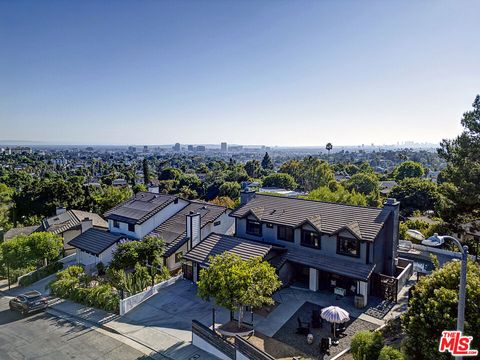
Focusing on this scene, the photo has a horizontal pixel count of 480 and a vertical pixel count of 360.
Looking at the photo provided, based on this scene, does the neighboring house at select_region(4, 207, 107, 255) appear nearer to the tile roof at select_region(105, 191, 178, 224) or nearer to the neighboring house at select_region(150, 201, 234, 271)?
the tile roof at select_region(105, 191, 178, 224)

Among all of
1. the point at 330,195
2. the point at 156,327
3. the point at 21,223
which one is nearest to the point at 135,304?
the point at 156,327

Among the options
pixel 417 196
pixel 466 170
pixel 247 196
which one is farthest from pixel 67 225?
pixel 417 196

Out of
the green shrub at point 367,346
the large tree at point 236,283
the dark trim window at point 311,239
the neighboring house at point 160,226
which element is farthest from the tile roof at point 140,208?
the green shrub at point 367,346

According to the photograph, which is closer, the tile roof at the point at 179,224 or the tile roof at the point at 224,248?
the tile roof at the point at 224,248

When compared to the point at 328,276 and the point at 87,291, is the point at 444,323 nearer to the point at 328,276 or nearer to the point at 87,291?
the point at 328,276

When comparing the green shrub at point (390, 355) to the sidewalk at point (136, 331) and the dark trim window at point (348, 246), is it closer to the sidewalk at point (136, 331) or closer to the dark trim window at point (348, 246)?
the sidewalk at point (136, 331)

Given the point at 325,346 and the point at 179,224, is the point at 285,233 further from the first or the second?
the point at 179,224

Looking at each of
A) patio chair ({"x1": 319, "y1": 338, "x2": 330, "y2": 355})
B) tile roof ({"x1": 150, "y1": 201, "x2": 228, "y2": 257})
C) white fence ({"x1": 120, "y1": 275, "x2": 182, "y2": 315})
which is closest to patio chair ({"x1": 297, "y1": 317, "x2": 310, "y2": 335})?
patio chair ({"x1": 319, "y1": 338, "x2": 330, "y2": 355})
